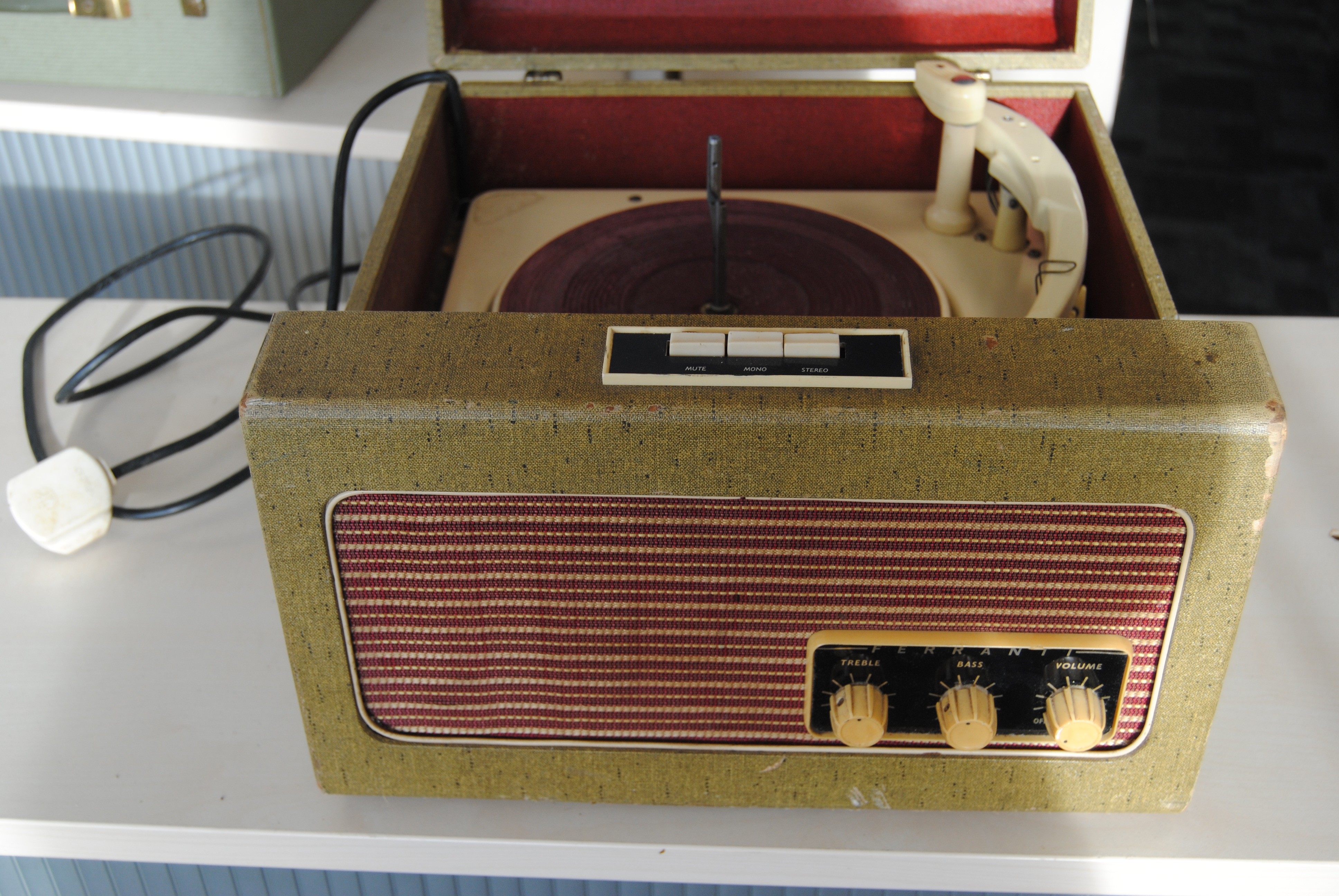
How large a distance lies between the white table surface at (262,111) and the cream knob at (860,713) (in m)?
0.99

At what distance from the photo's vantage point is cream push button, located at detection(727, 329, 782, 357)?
21.1 inches

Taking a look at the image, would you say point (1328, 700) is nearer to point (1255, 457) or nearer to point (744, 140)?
point (1255, 457)

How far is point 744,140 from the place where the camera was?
40.2 inches

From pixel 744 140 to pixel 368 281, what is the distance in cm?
45

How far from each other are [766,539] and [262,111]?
121 cm

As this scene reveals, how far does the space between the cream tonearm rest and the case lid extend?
8 cm

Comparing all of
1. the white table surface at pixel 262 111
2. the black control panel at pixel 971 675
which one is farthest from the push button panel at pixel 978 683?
the white table surface at pixel 262 111

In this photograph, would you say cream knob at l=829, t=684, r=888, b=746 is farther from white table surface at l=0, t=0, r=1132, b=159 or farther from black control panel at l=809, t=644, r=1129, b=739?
white table surface at l=0, t=0, r=1132, b=159

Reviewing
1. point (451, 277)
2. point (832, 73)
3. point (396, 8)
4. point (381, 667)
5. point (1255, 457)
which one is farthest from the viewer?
point (396, 8)

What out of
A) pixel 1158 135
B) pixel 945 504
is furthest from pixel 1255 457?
pixel 1158 135

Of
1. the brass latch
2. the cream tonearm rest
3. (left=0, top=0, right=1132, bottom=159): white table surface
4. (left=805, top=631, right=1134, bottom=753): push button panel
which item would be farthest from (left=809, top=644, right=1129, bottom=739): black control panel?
the brass latch

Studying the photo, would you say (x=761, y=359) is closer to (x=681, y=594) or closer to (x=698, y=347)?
(x=698, y=347)

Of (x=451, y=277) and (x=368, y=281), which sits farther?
(x=451, y=277)

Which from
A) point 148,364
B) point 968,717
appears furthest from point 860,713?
point 148,364
